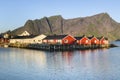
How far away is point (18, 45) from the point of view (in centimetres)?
13325

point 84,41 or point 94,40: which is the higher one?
point 94,40

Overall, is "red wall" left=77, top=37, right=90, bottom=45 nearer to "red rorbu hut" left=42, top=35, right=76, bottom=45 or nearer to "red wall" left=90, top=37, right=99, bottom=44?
"red wall" left=90, top=37, right=99, bottom=44

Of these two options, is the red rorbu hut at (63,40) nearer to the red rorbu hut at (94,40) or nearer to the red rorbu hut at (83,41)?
the red rorbu hut at (83,41)

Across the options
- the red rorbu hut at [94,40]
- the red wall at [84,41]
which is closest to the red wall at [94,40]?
the red rorbu hut at [94,40]

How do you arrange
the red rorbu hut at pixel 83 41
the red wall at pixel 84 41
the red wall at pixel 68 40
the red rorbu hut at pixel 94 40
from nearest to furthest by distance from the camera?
the red wall at pixel 68 40 < the red rorbu hut at pixel 83 41 < the red wall at pixel 84 41 < the red rorbu hut at pixel 94 40

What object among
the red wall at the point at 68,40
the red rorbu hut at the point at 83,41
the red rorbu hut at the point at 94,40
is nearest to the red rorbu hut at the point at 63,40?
the red wall at the point at 68,40

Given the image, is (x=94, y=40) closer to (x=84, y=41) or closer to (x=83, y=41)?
(x=84, y=41)

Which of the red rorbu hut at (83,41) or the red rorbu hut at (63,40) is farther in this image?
the red rorbu hut at (83,41)

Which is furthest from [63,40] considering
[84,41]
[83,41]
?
[84,41]

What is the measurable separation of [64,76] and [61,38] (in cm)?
6516

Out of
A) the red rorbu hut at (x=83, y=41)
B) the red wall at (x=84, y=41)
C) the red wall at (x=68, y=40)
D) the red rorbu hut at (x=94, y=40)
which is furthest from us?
the red rorbu hut at (x=94, y=40)

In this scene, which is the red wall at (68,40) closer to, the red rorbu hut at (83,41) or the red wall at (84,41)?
the red rorbu hut at (83,41)

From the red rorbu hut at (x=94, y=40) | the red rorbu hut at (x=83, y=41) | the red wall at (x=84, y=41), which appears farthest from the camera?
the red rorbu hut at (x=94, y=40)

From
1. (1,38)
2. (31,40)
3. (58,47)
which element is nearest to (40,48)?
(58,47)
